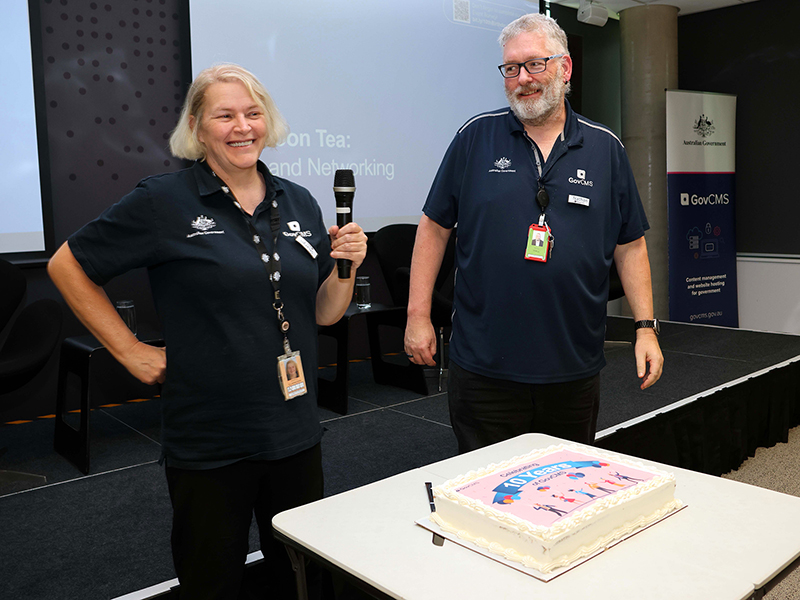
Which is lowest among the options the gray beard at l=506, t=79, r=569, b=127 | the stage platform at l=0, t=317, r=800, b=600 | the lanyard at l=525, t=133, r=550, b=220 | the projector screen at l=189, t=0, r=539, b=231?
the stage platform at l=0, t=317, r=800, b=600

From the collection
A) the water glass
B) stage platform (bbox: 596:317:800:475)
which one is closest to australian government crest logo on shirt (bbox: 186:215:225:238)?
stage platform (bbox: 596:317:800:475)

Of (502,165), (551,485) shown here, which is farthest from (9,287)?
(551,485)

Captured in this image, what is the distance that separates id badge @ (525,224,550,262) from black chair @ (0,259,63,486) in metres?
2.09

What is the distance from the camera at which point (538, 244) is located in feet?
5.80

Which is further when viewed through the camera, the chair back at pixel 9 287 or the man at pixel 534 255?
the chair back at pixel 9 287

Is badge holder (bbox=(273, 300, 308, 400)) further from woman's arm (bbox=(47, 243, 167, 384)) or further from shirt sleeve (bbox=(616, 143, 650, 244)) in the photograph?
shirt sleeve (bbox=(616, 143, 650, 244))

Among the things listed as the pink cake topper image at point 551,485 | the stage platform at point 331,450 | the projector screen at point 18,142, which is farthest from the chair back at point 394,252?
the pink cake topper image at point 551,485

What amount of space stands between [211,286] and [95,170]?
9.27 ft

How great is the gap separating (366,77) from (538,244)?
3.17 metres

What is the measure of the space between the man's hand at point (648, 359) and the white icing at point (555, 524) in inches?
25.8

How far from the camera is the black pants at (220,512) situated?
1.38m

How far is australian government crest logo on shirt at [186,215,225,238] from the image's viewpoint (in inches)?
54.3

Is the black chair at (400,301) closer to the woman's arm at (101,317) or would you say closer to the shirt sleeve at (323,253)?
the shirt sleeve at (323,253)

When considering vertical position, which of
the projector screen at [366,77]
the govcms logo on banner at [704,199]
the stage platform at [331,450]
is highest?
the projector screen at [366,77]
